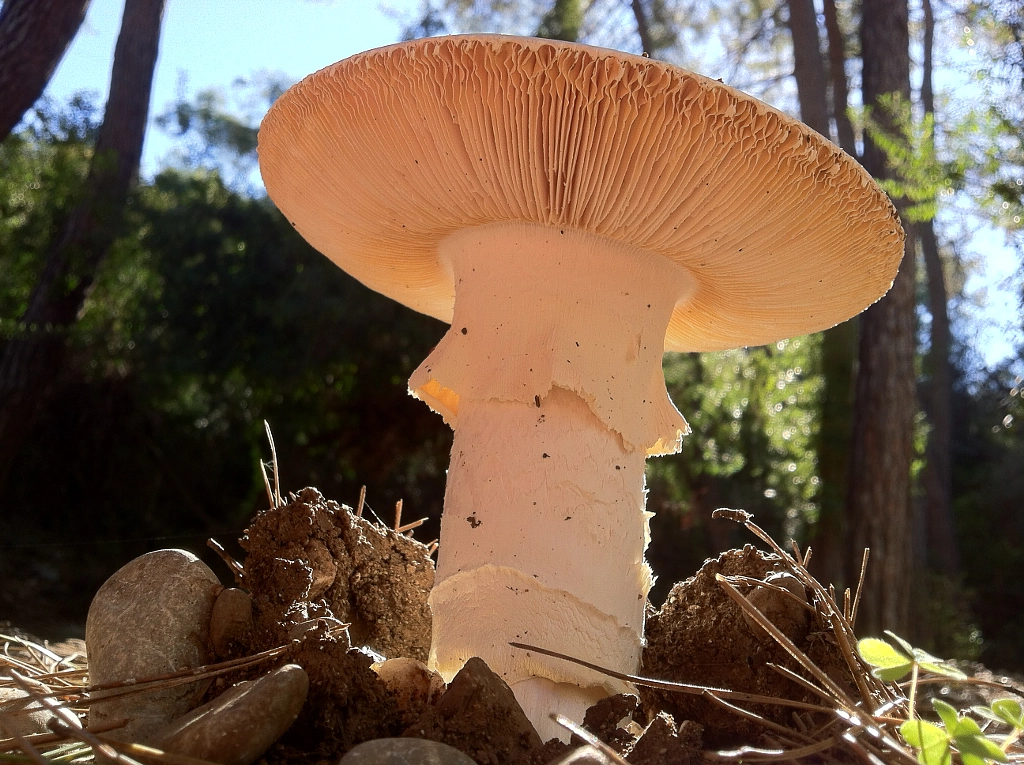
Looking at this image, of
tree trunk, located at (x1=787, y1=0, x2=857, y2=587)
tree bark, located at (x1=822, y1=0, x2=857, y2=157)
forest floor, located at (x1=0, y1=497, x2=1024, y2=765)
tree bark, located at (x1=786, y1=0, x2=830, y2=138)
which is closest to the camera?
forest floor, located at (x1=0, y1=497, x2=1024, y2=765)

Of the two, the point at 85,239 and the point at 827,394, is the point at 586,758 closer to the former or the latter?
the point at 827,394

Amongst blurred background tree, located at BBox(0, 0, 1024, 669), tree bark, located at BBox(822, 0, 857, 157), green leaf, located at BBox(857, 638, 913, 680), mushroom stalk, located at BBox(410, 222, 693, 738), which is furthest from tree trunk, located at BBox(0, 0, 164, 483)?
tree bark, located at BBox(822, 0, 857, 157)

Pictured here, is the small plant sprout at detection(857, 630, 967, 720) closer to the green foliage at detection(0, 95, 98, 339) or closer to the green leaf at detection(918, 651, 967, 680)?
the green leaf at detection(918, 651, 967, 680)

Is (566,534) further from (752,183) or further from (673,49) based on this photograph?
(673,49)

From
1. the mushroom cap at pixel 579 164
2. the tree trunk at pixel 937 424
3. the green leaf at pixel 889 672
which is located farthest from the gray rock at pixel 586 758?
the tree trunk at pixel 937 424

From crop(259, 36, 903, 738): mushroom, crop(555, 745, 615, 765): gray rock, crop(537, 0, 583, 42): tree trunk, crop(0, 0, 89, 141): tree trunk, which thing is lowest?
crop(555, 745, 615, 765): gray rock

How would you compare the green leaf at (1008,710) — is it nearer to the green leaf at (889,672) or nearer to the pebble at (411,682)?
the green leaf at (889,672)
